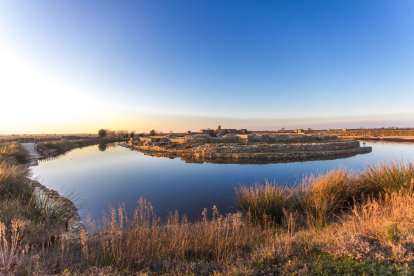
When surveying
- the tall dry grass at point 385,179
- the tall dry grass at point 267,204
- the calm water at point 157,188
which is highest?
the tall dry grass at point 385,179

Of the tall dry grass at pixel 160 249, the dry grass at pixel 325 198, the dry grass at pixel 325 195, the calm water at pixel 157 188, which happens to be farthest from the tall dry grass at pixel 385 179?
the tall dry grass at pixel 160 249

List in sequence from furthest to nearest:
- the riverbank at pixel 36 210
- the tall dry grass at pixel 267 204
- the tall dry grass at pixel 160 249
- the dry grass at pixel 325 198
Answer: the tall dry grass at pixel 267 204, the dry grass at pixel 325 198, the riverbank at pixel 36 210, the tall dry grass at pixel 160 249

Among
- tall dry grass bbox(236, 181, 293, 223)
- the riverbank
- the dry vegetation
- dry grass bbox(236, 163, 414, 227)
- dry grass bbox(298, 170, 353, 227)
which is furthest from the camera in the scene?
tall dry grass bbox(236, 181, 293, 223)

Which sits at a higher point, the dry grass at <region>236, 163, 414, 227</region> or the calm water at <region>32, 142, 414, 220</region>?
the dry grass at <region>236, 163, 414, 227</region>

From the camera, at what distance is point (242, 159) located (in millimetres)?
22062

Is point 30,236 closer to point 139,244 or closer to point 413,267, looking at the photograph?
point 139,244

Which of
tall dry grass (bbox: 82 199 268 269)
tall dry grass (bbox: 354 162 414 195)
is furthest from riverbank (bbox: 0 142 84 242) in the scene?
tall dry grass (bbox: 354 162 414 195)

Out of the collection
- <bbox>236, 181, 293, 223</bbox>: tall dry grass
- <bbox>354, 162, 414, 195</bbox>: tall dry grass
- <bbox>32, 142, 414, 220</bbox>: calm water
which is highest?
<bbox>354, 162, 414, 195</bbox>: tall dry grass

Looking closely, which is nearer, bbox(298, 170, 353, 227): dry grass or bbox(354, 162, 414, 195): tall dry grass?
bbox(298, 170, 353, 227): dry grass

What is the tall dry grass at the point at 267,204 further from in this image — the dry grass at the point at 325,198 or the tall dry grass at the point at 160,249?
the tall dry grass at the point at 160,249

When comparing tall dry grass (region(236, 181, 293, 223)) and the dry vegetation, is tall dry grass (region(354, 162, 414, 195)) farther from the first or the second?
tall dry grass (region(236, 181, 293, 223))

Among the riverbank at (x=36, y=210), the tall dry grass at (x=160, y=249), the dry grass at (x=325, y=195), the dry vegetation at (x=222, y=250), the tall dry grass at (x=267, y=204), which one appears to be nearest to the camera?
the dry vegetation at (x=222, y=250)

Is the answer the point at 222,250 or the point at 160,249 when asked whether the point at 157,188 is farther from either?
the point at 222,250

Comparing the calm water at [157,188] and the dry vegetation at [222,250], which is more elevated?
Answer: the dry vegetation at [222,250]
